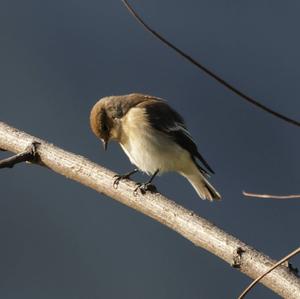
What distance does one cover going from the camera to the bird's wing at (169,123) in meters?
4.71

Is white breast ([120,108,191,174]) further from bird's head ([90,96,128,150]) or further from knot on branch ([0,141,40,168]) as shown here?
knot on branch ([0,141,40,168])

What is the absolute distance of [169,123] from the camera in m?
4.78

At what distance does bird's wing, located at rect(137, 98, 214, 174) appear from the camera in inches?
185

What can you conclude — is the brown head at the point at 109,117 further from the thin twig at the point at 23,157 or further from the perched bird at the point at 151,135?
the thin twig at the point at 23,157

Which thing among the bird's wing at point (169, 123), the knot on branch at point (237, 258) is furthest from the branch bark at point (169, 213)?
the bird's wing at point (169, 123)

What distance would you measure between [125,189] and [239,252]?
82cm

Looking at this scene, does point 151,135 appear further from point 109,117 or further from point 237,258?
point 237,258

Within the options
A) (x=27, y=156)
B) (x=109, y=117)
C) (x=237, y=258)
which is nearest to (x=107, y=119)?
(x=109, y=117)

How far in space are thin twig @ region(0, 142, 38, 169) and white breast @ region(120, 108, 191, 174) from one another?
6.76 feet

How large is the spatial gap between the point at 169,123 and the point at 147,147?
323 mm

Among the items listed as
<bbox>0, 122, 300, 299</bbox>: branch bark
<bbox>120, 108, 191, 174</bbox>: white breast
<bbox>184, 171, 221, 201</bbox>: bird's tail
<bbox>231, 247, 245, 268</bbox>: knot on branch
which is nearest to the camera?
<bbox>0, 122, 300, 299</bbox>: branch bark

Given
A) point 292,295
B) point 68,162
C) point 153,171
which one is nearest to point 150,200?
point 68,162

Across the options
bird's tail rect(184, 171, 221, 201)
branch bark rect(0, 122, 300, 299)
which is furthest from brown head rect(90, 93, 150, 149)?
branch bark rect(0, 122, 300, 299)

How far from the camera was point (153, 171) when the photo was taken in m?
4.63
